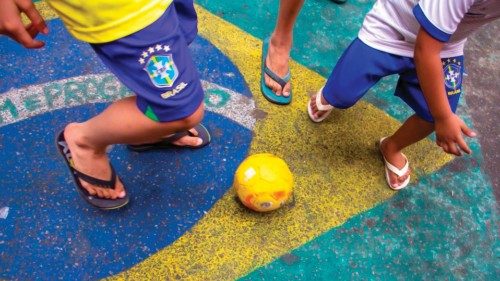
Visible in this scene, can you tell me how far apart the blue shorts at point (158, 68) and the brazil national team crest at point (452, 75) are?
985mm

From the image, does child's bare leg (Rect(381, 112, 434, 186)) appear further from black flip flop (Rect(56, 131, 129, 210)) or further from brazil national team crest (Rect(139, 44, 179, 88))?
black flip flop (Rect(56, 131, 129, 210))

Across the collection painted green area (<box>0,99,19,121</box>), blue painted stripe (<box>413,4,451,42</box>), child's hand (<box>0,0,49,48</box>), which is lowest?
painted green area (<box>0,99,19,121</box>)

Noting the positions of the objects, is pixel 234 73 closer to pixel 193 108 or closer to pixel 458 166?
pixel 193 108

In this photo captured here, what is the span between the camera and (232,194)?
1929mm

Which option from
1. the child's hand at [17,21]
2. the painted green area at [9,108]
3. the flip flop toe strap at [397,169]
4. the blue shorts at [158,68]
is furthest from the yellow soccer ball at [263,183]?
the painted green area at [9,108]

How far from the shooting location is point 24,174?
1.85 metres

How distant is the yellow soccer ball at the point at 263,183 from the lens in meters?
1.72

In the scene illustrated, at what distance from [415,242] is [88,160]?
135 centimetres

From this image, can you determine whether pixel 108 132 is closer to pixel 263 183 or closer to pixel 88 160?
pixel 88 160

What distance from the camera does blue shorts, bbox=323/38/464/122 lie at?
1852 mm

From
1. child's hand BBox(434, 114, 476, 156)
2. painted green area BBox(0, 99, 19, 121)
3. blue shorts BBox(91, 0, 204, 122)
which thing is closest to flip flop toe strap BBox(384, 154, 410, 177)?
child's hand BBox(434, 114, 476, 156)

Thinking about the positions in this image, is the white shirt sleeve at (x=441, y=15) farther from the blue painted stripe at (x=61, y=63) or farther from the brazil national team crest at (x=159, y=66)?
the blue painted stripe at (x=61, y=63)

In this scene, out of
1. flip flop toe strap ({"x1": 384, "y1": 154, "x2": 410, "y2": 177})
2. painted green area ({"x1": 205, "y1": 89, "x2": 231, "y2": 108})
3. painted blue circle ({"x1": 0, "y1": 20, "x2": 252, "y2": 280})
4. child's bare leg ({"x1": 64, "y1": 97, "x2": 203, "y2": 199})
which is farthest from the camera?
painted green area ({"x1": 205, "y1": 89, "x2": 231, "y2": 108})

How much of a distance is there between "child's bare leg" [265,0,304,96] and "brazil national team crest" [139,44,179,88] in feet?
2.94
